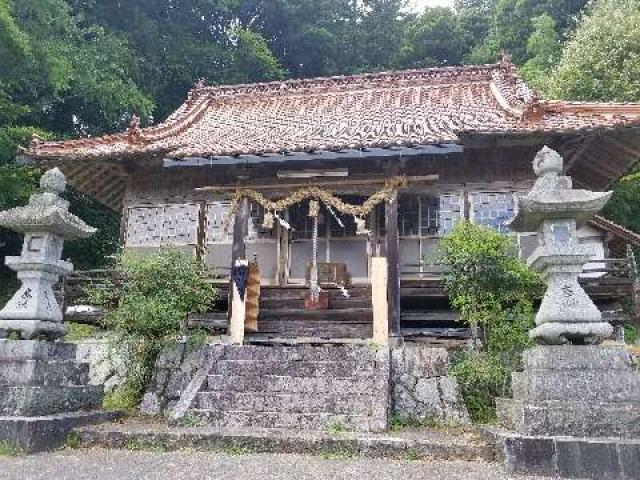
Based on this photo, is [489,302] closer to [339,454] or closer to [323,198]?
[339,454]

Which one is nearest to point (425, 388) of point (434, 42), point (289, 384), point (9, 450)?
point (289, 384)

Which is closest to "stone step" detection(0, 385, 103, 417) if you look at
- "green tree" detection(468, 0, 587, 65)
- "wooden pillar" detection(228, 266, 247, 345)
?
"wooden pillar" detection(228, 266, 247, 345)

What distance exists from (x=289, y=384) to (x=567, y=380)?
4.09 meters

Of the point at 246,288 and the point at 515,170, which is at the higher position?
the point at 515,170

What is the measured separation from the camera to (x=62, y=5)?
19.2 m

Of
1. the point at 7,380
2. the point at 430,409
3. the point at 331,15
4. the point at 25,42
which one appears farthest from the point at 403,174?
the point at 331,15

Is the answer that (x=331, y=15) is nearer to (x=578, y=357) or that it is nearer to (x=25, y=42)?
(x=25, y=42)

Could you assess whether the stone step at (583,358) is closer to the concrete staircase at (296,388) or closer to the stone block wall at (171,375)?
the concrete staircase at (296,388)

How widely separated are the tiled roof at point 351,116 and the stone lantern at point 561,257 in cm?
447

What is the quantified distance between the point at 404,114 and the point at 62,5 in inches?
535

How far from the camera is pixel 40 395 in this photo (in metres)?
6.66

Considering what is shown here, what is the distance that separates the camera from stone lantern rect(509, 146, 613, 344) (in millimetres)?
5578

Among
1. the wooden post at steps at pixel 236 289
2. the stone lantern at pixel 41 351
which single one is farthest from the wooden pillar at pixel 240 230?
the stone lantern at pixel 41 351

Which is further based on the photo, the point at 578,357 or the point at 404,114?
the point at 404,114
